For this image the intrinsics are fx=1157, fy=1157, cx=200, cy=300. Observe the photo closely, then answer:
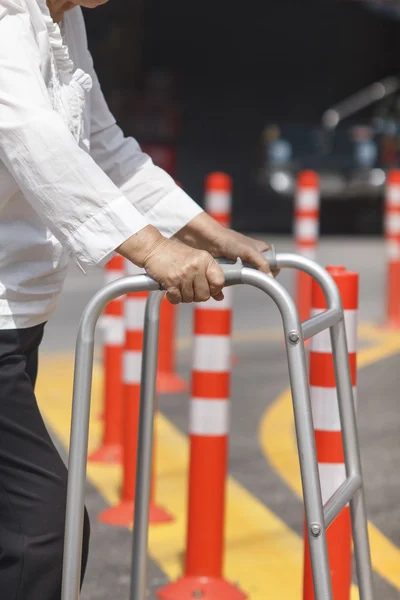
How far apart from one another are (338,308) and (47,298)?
26.7 inches

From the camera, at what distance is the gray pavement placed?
400 centimetres

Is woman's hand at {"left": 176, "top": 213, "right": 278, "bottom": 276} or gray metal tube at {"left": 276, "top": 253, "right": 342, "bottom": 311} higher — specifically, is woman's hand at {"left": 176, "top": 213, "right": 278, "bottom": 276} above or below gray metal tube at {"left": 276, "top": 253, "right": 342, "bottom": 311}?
above

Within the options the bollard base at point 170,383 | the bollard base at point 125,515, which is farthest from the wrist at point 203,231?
the bollard base at point 170,383

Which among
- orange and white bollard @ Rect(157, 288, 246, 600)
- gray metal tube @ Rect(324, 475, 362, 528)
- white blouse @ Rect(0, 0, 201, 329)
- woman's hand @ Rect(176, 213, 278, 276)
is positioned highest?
white blouse @ Rect(0, 0, 201, 329)

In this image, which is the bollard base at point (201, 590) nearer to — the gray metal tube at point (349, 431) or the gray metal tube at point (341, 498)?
the gray metal tube at point (349, 431)

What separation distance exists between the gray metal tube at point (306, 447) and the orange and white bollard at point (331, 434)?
1.91 feet

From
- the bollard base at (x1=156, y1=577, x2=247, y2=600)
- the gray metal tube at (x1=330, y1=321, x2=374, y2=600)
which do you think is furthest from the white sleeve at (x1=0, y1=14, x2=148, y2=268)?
the bollard base at (x1=156, y1=577, x2=247, y2=600)

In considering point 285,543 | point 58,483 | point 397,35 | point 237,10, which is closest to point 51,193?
point 58,483

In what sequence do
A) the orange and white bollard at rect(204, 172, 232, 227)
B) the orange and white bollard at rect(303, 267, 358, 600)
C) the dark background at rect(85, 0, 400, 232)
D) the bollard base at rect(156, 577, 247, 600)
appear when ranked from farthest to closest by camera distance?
the dark background at rect(85, 0, 400, 232) < the orange and white bollard at rect(204, 172, 232, 227) < the bollard base at rect(156, 577, 247, 600) < the orange and white bollard at rect(303, 267, 358, 600)

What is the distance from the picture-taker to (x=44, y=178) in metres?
2.33

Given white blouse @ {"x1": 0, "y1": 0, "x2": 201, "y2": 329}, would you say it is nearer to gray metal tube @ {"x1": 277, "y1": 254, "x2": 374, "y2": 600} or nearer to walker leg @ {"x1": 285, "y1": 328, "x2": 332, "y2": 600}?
walker leg @ {"x1": 285, "y1": 328, "x2": 332, "y2": 600}

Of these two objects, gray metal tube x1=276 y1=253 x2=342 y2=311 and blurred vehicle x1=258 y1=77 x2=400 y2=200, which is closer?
gray metal tube x1=276 y1=253 x2=342 y2=311

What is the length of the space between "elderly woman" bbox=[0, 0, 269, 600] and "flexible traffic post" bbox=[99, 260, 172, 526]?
179 cm

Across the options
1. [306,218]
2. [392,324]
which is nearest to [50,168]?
[306,218]
